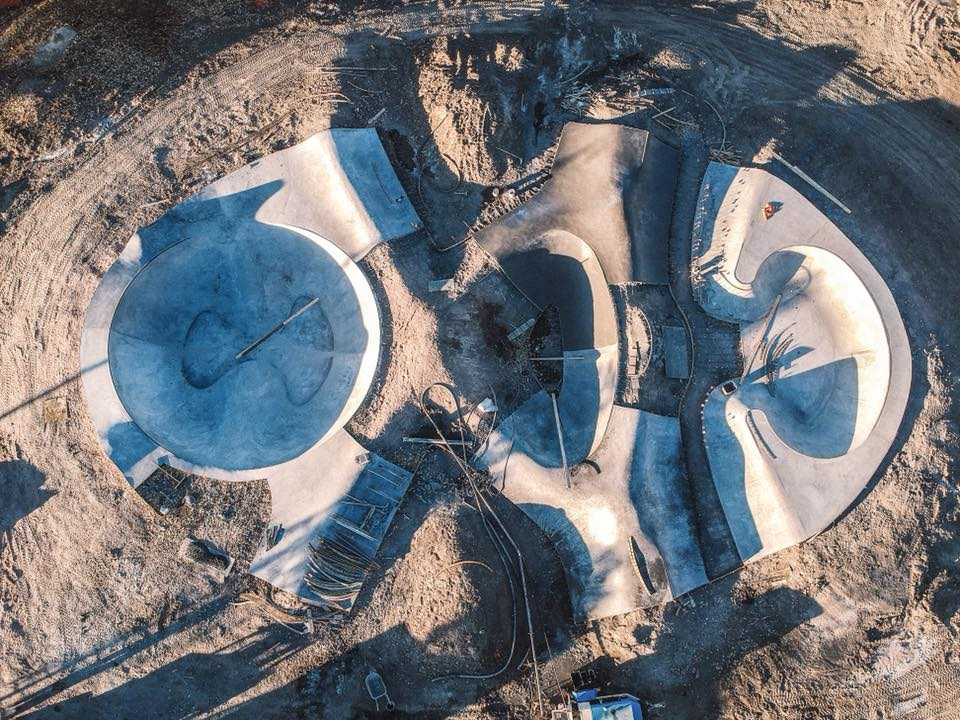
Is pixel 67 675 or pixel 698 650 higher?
pixel 698 650

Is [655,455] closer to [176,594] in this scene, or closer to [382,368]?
[382,368]

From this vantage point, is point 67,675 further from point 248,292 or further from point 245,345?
point 248,292

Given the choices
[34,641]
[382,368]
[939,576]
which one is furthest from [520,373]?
[34,641]

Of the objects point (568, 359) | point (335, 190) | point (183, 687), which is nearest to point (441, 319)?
point (568, 359)

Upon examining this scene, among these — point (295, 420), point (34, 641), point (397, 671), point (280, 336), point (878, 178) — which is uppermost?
point (878, 178)

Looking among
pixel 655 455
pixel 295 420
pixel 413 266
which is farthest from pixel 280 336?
pixel 655 455

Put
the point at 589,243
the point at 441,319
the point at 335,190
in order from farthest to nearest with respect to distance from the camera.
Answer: the point at 589,243 < the point at 335,190 < the point at 441,319

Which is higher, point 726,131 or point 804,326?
point 726,131

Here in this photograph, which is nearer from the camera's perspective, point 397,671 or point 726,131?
point 397,671
